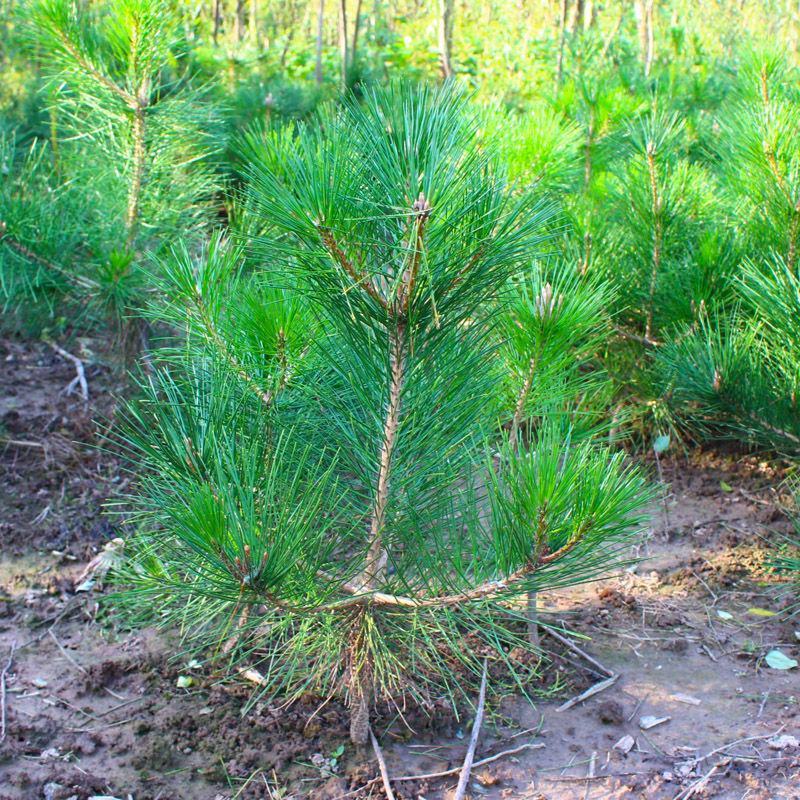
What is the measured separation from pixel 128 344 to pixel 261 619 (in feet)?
5.92

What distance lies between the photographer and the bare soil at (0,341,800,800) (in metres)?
1.91

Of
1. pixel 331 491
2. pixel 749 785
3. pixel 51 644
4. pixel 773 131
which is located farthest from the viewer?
Result: pixel 773 131

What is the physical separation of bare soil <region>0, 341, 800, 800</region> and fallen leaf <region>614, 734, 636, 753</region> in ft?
0.05

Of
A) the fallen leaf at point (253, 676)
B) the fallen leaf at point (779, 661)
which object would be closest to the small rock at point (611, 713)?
the fallen leaf at point (779, 661)

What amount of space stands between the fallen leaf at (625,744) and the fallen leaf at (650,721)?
5 cm

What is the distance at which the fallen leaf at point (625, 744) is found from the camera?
2012mm

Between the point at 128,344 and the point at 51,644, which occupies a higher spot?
the point at 128,344

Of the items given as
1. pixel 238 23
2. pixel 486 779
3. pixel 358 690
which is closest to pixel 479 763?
pixel 486 779

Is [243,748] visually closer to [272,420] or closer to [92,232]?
[272,420]

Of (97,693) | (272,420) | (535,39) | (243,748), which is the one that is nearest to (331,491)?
(272,420)

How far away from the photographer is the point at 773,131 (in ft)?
9.09

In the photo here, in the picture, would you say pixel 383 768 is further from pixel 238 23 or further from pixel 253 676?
pixel 238 23

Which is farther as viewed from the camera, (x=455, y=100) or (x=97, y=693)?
(x=97, y=693)

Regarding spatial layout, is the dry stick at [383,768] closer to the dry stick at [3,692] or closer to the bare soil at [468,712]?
the bare soil at [468,712]
